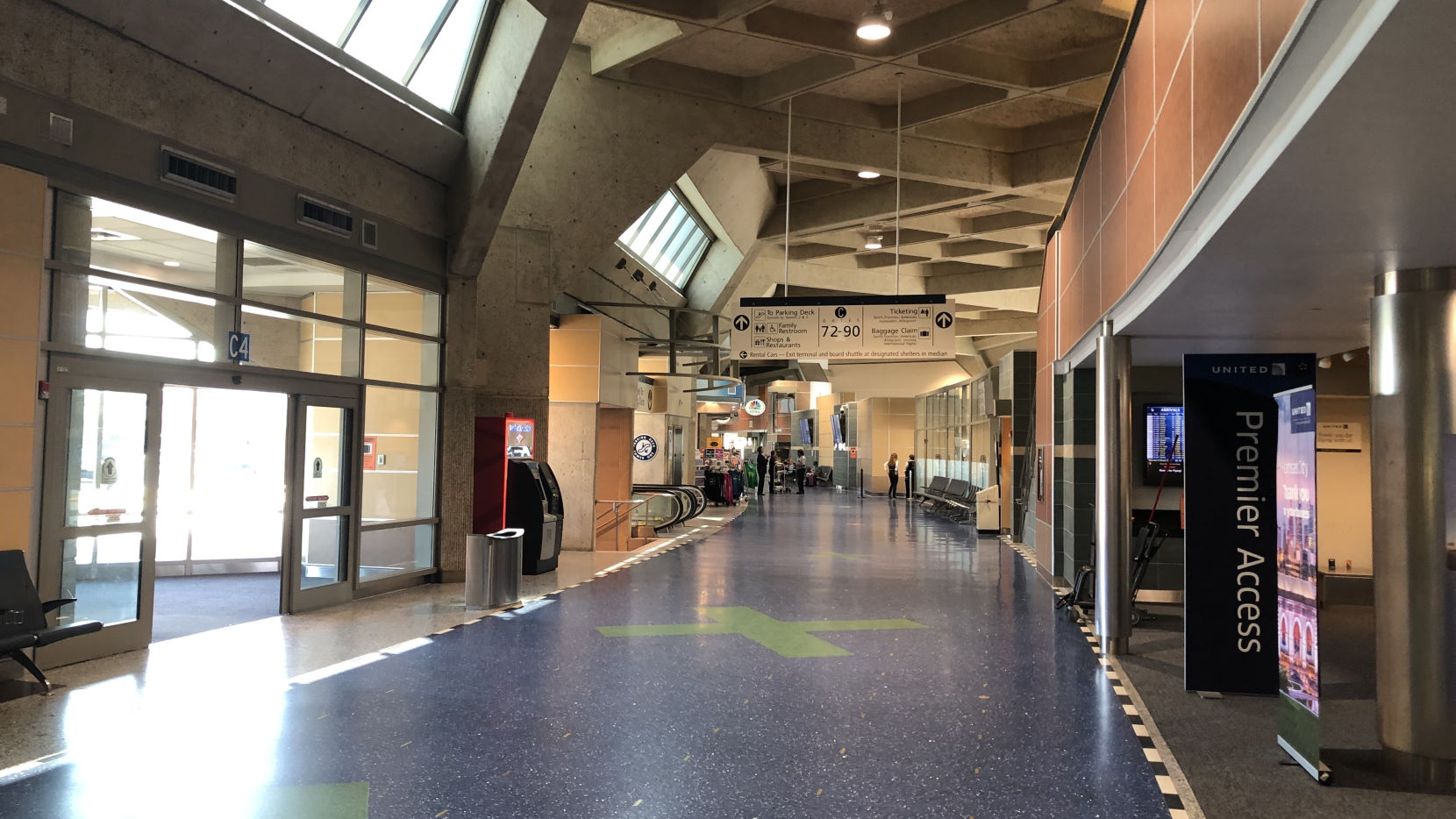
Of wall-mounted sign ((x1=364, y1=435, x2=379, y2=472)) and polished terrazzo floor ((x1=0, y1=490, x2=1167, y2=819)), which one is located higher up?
wall-mounted sign ((x1=364, y1=435, x2=379, y2=472))

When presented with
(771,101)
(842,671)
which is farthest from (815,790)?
(771,101)

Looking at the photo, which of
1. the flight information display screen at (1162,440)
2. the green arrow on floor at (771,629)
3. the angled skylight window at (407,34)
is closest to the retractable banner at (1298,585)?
the green arrow on floor at (771,629)

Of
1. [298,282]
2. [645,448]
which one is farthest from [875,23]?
[645,448]

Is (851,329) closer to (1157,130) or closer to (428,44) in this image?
(428,44)

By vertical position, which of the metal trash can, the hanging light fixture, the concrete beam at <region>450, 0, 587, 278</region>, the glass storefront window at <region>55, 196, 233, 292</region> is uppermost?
the hanging light fixture

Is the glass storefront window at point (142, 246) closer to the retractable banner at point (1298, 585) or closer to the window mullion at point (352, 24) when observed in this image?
the window mullion at point (352, 24)

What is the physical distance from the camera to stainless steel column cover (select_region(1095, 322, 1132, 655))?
6.71 m

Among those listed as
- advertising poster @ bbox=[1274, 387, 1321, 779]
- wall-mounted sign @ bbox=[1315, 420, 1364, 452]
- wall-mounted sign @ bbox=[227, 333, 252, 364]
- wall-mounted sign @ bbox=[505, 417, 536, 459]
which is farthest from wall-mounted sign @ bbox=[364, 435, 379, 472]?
wall-mounted sign @ bbox=[1315, 420, 1364, 452]

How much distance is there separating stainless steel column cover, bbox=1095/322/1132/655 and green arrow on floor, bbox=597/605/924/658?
1.71 metres

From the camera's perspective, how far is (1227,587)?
Result: 229 inches

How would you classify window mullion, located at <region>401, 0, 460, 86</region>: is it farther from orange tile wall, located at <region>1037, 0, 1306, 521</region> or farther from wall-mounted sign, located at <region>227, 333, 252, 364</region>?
orange tile wall, located at <region>1037, 0, 1306, 521</region>

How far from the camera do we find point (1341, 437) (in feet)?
31.8

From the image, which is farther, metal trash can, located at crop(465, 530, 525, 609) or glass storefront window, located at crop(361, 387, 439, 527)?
glass storefront window, located at crop(361, 387, 439, 527)

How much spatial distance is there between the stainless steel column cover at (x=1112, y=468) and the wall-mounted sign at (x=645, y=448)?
13821 millimetres
